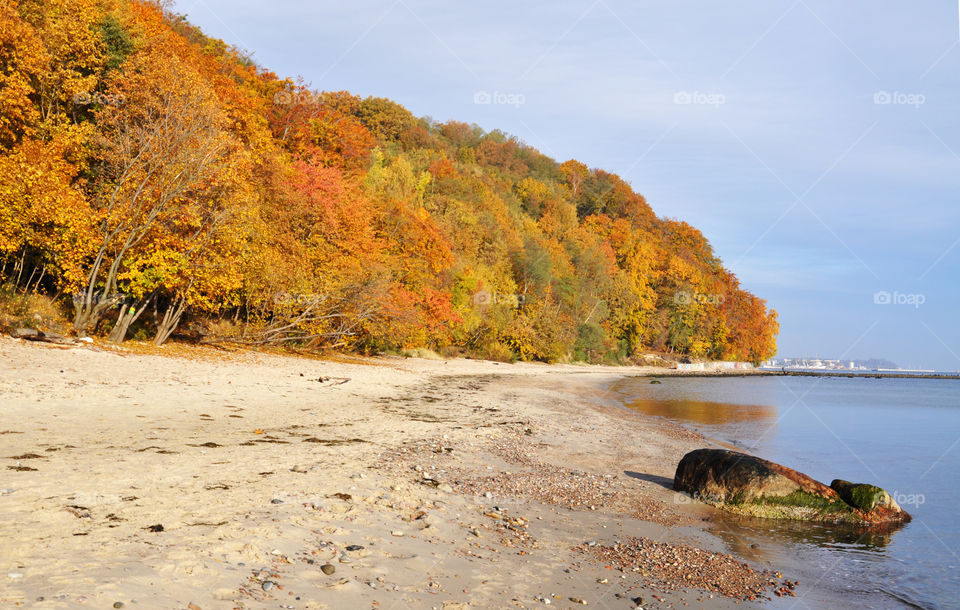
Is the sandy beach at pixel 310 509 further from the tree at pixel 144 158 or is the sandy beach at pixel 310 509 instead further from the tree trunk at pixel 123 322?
the tree at pixel 144 158

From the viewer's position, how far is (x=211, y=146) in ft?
72.8

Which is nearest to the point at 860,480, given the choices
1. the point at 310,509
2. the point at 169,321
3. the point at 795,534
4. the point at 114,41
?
the point at 795,534

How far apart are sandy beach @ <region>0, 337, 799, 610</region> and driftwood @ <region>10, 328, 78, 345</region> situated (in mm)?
2584

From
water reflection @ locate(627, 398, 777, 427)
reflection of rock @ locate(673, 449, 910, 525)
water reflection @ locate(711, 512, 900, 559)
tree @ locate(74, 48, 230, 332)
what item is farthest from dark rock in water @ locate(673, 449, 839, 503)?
tree @ locate(74, 48, 230, 332)

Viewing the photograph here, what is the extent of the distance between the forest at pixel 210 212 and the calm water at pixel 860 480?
16.5 m

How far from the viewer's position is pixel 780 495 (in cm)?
994

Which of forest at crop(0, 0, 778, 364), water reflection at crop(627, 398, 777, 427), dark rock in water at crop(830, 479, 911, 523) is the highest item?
forest at crop(0, 0, 778, 364)

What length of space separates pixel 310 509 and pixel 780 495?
7.89 m

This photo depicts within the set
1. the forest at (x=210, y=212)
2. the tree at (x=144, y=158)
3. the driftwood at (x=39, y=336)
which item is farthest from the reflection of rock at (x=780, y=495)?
the tree at (x=144, y=158)

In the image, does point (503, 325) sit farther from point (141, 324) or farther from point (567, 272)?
point (141, 324)

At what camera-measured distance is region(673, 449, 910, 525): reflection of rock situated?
389 inches

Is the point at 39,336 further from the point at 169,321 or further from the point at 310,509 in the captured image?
the point at 310,509

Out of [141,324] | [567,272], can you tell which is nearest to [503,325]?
[567,272]

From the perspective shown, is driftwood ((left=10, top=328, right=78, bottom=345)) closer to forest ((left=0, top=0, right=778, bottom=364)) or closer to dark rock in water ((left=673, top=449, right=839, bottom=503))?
forest ((left=0, top=0, right=778, bottom=364))
